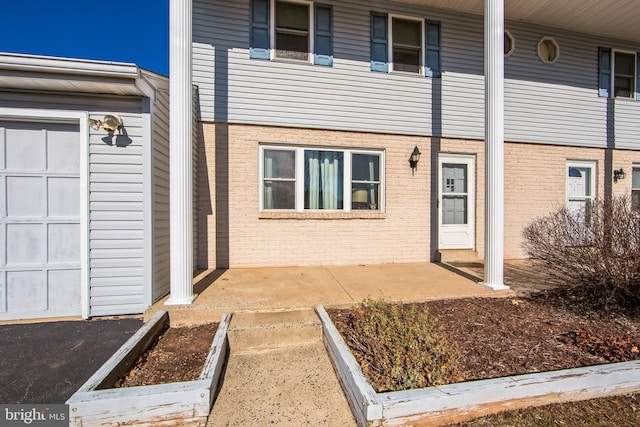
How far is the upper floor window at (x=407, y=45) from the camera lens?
20.6ft

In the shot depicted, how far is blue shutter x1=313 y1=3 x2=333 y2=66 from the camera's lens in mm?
6008

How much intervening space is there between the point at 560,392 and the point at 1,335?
5627 mm

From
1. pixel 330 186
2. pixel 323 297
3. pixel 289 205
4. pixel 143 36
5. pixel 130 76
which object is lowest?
pixel 323 297

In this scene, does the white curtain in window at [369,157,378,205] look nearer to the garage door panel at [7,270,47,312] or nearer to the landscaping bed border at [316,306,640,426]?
Answer: the landscaping bed border at [316,306,640,426]

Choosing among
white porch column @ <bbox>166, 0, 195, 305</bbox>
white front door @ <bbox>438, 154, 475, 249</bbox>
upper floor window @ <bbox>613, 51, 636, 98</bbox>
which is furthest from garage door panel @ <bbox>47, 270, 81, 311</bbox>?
upper floor window @ <bbox>613, 51, 636, 98</bbox>

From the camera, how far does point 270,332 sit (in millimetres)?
3205

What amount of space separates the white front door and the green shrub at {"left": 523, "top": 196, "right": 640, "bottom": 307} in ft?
7.80

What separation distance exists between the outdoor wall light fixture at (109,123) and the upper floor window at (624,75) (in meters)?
10.9

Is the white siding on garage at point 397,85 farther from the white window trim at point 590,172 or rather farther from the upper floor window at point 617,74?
the white window trim at point 590,172

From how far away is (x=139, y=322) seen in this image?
12.3ft

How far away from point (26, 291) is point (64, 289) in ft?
1.46

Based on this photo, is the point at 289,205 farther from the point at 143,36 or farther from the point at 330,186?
the point at 143,36

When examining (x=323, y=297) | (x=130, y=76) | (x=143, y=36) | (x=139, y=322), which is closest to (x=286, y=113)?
(x=130, y=76)

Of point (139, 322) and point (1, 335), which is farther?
point (139, 322)
